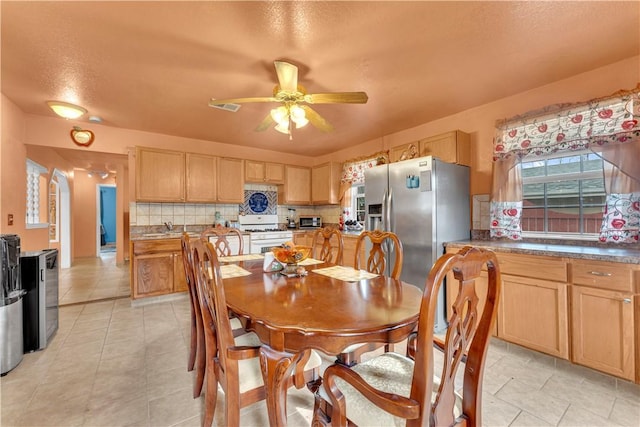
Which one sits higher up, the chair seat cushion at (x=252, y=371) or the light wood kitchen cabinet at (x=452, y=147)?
the light wood kitchen cabinet at (x=452, y=147)

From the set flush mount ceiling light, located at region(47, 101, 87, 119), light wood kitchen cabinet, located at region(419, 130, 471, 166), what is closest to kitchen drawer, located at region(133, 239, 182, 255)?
flush mount ceiling light, located at region(47, 101, 87, 119)

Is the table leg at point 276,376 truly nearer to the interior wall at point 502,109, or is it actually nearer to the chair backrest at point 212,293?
the chair backrest at point 212,293

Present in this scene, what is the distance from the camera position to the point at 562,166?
257 centimetres

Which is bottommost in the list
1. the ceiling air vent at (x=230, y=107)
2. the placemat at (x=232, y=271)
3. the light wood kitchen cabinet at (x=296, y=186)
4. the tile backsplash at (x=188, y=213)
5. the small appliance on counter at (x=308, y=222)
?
the placemat at (x=232, y=271)

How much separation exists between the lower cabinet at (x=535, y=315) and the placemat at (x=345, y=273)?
53.0 inches

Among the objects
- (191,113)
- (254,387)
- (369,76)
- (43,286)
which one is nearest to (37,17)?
(191,113)

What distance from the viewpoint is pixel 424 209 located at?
2.75 meters

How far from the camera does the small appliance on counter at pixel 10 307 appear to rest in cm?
198

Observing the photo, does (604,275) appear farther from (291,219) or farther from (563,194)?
(291,219)

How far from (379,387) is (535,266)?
5.97 ft

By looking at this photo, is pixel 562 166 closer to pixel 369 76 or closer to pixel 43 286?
pixel 369 76

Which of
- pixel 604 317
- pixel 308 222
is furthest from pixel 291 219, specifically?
pixel 604 317

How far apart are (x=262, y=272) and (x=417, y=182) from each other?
183 centimetres

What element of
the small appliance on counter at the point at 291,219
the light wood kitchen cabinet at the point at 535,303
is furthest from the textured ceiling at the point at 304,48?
the small appliance on counter at the point at 291,219
